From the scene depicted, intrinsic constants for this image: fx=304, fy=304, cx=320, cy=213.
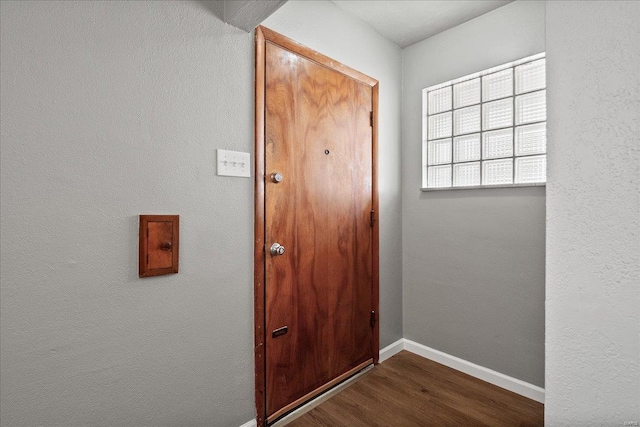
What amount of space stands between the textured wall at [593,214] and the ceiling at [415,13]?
1618mm

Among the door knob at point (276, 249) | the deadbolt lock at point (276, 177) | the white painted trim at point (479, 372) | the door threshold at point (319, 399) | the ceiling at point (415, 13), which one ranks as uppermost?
the ceiling at point (415, 13)

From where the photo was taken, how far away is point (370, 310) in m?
2.26

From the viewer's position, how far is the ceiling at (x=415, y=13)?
196 centimetres

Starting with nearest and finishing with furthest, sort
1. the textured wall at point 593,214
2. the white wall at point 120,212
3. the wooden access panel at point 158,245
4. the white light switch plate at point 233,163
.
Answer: the textured wall at point 593,214 < the white wall at point 120,212 < the wooden access panel at point 158,245 < the white light switch plate at point 233,163

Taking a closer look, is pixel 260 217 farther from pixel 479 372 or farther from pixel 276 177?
pixel 479 372

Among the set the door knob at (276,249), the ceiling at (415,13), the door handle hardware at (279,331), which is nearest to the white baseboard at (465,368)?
the door handle hardware at (279,331)

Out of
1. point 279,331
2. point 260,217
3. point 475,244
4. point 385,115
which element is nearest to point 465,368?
point 475,244

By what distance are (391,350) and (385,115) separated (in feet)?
6.06

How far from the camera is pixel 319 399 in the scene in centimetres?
188

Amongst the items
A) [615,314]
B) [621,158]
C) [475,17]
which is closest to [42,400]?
[615,314]

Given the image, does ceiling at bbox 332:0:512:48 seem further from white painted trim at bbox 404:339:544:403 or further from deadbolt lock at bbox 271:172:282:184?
white painted trim at bbox 404:339:544:403

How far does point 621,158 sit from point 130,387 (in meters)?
1.65

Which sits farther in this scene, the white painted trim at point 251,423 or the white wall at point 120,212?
the white painted trim at point 251,423

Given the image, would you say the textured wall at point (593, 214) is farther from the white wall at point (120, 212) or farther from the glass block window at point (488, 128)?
the glass block window at point (488, 128)
